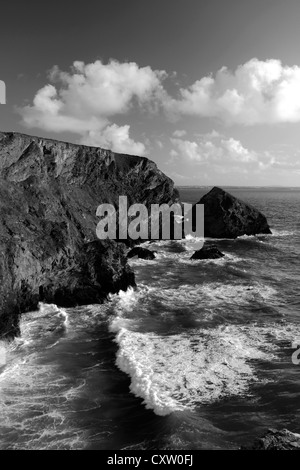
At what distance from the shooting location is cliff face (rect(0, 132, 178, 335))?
34.2m

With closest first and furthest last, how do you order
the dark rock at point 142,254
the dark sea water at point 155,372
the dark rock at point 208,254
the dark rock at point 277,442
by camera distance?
the dark rock at point 277,442 < the dark sea water at point 155,372 < the dark rock at point 208,254 < the dark rock at point 142,254

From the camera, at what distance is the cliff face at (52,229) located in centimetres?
3425

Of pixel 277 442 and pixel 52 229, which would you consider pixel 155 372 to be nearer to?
pixel 277 442

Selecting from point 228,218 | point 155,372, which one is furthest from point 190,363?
point 228,218

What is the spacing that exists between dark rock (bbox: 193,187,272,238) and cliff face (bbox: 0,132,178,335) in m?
23.5

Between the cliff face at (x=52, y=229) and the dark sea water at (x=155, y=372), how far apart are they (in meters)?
2.08

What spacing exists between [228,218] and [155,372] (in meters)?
64.8

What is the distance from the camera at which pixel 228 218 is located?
279 feet

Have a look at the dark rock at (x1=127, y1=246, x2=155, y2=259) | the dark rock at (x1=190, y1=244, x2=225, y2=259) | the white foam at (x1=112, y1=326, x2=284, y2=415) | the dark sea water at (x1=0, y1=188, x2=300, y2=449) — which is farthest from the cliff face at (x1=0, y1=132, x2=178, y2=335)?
the dark rock at (x1=190, y1=244, x2=225, y2=259)

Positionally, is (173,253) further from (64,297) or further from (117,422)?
(117,422)

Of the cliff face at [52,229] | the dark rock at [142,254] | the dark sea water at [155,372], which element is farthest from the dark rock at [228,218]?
the dark sea water at [155,372]

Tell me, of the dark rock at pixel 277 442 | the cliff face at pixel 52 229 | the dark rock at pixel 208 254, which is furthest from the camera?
the dark rock at pixel 208 254

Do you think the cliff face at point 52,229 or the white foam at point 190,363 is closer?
the white foam at point 190,363

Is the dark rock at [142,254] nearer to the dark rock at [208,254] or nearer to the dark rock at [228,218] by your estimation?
the dark rock at [208,254]
